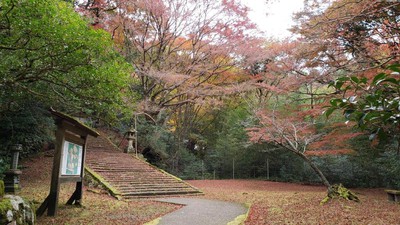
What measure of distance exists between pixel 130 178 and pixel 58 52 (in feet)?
24.4

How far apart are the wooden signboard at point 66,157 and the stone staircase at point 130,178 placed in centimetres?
268

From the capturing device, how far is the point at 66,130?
20.0 feet

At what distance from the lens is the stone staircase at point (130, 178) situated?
10.1m

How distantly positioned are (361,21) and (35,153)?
47.5ft

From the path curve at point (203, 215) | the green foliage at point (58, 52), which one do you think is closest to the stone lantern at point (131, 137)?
the path curve at point (203, 215)

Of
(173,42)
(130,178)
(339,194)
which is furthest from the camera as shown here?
(173,42)

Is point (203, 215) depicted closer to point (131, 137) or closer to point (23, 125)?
point (23, 125)

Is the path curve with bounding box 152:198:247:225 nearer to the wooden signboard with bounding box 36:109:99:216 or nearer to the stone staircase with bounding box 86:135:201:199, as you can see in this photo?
the wooden signboard with bounding box 36:109:99:216

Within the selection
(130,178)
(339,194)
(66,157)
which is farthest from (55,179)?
(339,194)

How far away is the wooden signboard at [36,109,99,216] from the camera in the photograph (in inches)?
223

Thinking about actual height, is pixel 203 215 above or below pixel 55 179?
below

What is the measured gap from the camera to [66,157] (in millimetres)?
6180

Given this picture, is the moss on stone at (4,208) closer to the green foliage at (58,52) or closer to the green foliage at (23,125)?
the green foliage at (58,52)

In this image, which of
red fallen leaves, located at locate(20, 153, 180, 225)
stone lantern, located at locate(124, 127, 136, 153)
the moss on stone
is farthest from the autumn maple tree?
the moss on stone
